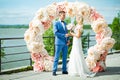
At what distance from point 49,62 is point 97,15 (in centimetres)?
241

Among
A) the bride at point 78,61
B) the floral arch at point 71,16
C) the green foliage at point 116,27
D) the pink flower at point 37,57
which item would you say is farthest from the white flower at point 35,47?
the green foliage at point 116,27

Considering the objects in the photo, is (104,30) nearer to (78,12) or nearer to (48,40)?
(78,12)

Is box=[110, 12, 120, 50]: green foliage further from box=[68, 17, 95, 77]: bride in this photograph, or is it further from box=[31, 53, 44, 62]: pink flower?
box=[68, 17, 95, 77]: bride

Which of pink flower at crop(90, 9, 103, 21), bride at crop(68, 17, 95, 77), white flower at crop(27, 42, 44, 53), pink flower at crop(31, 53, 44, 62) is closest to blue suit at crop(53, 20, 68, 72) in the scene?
bride at crop(68, 17, 95, 77)

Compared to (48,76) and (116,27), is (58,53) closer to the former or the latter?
(48,76)

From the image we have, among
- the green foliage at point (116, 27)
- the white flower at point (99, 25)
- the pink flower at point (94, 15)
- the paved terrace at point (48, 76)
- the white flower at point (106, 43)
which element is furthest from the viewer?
the green foliage at point (116, 27)

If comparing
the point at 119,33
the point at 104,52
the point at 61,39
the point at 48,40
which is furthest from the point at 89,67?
the point at 48,40

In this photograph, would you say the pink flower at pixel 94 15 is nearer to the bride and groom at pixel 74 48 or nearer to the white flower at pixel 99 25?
the white flower at pixel 99 25

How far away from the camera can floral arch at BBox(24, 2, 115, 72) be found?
13484 millimetres

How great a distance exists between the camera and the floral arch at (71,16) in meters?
13.5

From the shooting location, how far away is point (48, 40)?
1247 inches

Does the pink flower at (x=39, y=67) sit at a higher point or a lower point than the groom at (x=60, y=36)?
lower

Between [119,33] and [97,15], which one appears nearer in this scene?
[97,15]

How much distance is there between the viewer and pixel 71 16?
13742mm
